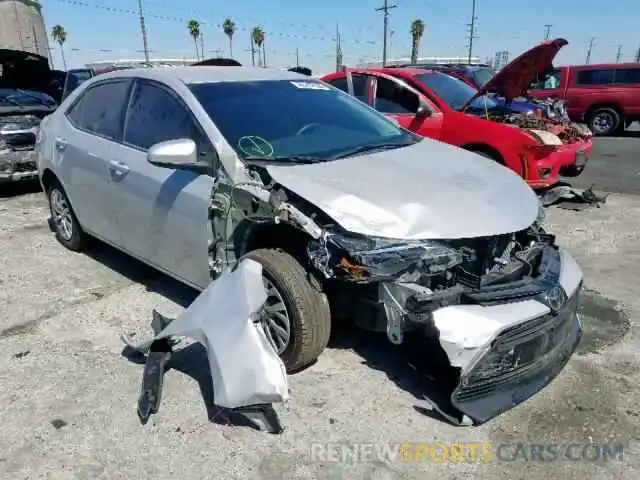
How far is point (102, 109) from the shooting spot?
14.5 ft

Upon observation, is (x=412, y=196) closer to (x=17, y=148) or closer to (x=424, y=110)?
(x=424, y=110)

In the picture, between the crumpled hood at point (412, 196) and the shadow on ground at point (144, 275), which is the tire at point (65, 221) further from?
the crumpled hood at point (412, 196)

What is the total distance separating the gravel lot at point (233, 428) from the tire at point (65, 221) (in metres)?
0.88

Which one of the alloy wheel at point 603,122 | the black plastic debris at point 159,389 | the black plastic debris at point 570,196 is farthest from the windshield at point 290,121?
the alloy wheel at point 603,122

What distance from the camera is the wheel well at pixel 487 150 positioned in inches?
256

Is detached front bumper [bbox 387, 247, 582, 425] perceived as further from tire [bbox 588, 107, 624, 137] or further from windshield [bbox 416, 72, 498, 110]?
tire [bbox 588, 107, 624, 137]

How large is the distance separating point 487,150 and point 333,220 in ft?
14.1

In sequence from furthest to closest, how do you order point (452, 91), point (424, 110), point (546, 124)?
point (452, 91), point (546, 124), point (424, 110)

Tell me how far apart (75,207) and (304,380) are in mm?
2740

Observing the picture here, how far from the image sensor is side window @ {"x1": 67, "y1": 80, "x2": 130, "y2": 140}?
419 centimetres

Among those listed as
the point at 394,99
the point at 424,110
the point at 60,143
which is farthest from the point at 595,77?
the point at 60,143

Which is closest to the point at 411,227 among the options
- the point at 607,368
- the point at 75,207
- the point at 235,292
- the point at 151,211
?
the point at 235,292

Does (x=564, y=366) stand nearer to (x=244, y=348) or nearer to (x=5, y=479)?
(x=244, y=348)

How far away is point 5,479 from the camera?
8.06ft
